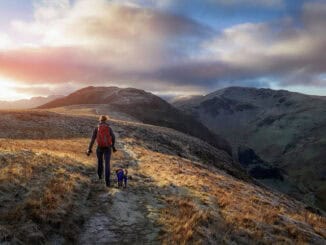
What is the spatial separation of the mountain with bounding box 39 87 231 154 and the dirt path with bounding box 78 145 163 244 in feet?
306

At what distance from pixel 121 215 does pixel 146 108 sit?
124 m

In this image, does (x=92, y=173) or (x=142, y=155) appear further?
(x=142, y=155)

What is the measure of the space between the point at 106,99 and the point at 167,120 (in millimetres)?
35690

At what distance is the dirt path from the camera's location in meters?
13.5

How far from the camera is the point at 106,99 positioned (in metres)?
161

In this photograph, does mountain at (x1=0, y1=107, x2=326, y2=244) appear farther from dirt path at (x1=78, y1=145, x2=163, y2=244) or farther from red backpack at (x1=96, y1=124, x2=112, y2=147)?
red backpack at (x1=96, y1=124, x2=112, y2=147)

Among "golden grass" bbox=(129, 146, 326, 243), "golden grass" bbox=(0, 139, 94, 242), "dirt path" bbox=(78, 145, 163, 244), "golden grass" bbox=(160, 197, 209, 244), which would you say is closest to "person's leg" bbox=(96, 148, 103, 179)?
"dirt path" bbox=(78, 145, 163, 244)

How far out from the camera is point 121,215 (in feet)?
51.2

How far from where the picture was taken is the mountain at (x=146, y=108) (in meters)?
126

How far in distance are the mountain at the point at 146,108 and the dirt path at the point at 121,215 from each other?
306 ft

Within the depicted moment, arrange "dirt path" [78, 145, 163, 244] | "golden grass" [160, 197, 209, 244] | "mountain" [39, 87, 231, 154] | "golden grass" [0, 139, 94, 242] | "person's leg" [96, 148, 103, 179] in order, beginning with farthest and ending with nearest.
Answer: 1. "mountain" [39, 87, 231, 154]
2. "person's leg" [96, 148, 103, 179]
3. "dirt path" [78, 145, 163, 244]
4. "golden grass" [160, 197, 209, 244]
5. "golden grass" [0, 139, 94, 242]

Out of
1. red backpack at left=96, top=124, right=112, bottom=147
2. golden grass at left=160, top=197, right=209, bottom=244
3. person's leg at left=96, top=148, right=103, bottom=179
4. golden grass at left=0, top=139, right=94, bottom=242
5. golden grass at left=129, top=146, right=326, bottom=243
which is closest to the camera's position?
golden grass at left=0, top=139, right=94, bottom=242

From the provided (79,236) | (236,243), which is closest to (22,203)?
(79,236)

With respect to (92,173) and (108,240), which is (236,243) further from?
(92,173)
